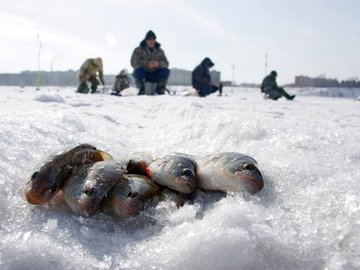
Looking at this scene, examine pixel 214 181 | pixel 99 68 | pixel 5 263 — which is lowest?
pixel 5 263

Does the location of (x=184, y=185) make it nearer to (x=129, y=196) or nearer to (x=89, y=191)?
(x=129, y=196)

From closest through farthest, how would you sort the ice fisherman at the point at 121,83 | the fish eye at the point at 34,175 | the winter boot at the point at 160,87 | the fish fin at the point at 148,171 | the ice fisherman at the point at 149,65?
the fish eye at the point at 34,175, the fish fin at the point at 148,171, the ice fisherman at the point at 149,65, the winter boot at the point at 160,87, the ice fisherman at the point at 121,83

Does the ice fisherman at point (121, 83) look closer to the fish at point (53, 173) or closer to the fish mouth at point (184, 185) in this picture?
the fish at point (53, 173)

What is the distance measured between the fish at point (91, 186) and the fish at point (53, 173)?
54 mm

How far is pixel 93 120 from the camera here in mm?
5523

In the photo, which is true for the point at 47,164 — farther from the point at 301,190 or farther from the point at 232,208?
the point at 301,190

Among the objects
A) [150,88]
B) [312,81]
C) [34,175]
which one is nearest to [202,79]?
[150,88]

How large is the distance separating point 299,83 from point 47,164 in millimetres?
45982

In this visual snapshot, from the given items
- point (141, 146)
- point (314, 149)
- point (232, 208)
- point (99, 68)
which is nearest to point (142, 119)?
point (141, 146)

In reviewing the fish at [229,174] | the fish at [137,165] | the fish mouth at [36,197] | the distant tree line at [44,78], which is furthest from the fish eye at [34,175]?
the distant tree line at [44,78]

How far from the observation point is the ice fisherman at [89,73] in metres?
13.9

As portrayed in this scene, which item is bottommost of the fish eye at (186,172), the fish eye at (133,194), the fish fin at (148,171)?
the fish eye at (133,194)

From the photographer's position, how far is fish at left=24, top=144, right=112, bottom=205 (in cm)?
221

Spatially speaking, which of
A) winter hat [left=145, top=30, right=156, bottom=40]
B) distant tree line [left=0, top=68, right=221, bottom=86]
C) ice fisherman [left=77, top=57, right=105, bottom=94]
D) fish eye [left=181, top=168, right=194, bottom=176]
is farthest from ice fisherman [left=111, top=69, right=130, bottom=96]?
distant tree line [left=0, top=68, right=221, bottom=86]
